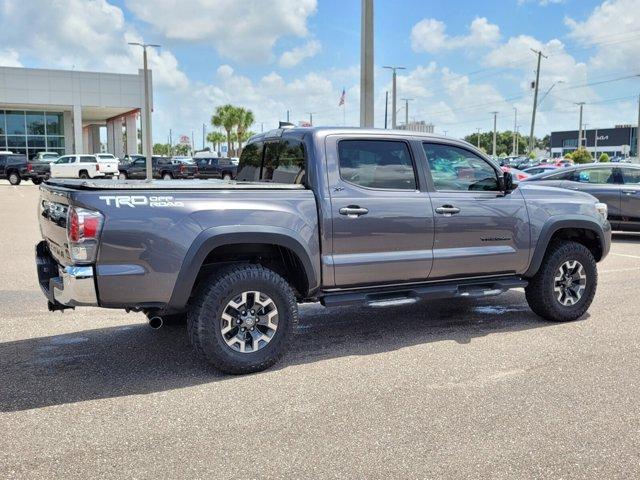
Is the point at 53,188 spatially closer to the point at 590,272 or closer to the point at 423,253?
the point at 423,253

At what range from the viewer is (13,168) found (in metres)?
32.8

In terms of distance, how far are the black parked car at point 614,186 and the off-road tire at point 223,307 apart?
9.28m

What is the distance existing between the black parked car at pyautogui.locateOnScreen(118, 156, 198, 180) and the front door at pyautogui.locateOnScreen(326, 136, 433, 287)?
3568cm

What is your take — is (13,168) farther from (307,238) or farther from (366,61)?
(307,238)

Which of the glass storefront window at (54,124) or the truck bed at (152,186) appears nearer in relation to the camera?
the truck bed at (152,186)

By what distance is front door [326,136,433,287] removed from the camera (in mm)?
4984

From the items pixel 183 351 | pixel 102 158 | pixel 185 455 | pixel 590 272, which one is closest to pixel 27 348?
pixel 183 351

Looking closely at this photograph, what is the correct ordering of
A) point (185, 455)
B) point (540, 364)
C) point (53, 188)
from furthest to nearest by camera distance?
point (540, 364), point (53, 188), point (185, 455)

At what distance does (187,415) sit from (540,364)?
9.37 feet

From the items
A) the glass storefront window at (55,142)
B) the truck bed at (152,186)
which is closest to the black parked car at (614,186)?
the truck bed at (152,186)

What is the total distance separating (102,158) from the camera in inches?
1469

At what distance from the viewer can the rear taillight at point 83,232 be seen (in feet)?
13.3

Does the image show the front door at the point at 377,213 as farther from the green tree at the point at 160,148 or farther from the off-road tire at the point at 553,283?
the green tree at the point at 160,148

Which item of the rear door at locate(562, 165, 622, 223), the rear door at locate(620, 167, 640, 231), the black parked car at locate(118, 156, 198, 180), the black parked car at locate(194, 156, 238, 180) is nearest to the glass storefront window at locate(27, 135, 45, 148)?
the black parked car at locate(118, 156, 198, 180)
